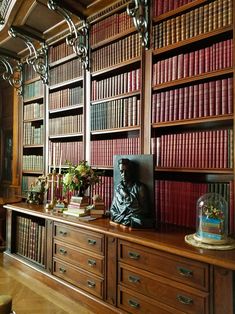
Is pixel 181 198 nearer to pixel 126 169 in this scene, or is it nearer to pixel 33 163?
pixel 126 169

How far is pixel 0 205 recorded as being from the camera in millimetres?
3770

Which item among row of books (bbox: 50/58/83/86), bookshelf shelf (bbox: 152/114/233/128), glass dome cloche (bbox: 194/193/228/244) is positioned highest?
row of books (bbox: 50/58/83/86)

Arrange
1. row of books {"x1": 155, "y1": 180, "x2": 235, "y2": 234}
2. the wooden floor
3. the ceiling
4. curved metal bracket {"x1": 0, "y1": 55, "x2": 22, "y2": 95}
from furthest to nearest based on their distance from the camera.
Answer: curved metal bracket {"x1": 0, "y1": 55, "x2": 22, "y2": 95}, the ceiling, the wooden floor, row of books {"x1": 155, "y1": 180, "x2": 235, "y2": 234}

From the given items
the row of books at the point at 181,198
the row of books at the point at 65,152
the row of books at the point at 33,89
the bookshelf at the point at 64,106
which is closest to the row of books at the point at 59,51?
the bookshelf at the point at 64,106

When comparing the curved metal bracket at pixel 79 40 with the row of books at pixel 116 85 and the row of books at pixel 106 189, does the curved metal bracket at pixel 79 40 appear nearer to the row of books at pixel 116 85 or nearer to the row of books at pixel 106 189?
the row of books at pixel 116 85

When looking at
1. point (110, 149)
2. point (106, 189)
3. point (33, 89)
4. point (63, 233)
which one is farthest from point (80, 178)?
point (33, 89)

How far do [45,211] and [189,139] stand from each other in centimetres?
159

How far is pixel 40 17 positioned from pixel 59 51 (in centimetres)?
41

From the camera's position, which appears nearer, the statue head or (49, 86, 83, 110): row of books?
the statue head

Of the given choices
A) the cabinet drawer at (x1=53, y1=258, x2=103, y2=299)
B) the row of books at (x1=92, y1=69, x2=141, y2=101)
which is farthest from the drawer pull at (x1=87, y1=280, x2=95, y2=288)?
the row of books at (x1=92, y1=69, x2=141, y2=101)

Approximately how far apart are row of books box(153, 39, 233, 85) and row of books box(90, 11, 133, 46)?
566mm

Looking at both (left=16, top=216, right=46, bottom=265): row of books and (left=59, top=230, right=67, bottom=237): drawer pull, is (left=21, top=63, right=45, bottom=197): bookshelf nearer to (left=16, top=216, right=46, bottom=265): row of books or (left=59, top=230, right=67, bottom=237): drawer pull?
(left=16, top=216, right=46, bottom=265): row of books

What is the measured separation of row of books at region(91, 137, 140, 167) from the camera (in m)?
2.55

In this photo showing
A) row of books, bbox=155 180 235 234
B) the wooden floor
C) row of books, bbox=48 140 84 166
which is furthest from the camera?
row of books, bbox=48 140 84 166
